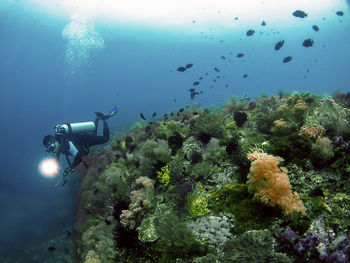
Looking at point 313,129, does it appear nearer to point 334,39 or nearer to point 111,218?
point 111,218

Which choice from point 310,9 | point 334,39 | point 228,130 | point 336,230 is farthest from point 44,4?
point 334,39

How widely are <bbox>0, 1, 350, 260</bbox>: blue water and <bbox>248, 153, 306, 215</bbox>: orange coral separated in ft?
108

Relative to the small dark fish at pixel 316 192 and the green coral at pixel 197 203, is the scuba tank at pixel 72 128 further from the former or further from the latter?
the small dark fish at pixel 316 192

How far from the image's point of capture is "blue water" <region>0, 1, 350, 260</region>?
8206 cm

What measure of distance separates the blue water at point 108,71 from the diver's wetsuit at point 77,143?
825 inches

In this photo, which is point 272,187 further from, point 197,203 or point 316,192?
point 197,203

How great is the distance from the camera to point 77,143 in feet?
45.8

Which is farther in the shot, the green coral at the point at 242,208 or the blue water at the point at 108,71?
the blue water at the point at 108,71

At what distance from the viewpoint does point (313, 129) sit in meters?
5.26

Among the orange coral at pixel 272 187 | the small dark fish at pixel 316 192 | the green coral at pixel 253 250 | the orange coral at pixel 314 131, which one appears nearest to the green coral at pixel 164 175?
the orange coral at pixel 272 187

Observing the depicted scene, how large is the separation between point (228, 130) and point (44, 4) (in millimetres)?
86447

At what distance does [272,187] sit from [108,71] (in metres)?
177

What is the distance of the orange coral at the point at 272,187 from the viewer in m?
3.62

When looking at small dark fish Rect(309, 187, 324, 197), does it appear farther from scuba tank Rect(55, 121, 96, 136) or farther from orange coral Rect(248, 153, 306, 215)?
scuba tank Rect(55, 121, 96, 136)
